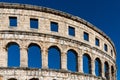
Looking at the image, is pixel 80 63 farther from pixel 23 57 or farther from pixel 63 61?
pixel 23 57

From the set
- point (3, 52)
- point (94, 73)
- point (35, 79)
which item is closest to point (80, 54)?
point (94, 73)

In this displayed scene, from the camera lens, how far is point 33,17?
37812mm

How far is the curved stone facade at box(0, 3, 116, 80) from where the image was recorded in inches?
1404

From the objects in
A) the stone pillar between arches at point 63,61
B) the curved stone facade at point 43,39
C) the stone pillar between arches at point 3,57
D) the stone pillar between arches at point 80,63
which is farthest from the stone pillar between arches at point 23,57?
the stone pillar between arches at point 80,63

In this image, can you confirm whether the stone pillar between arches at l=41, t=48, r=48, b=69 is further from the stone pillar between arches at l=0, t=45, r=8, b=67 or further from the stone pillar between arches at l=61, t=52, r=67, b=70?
the stone pillar between arches at l=0, t=45, r=8, b=67

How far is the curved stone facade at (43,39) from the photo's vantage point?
3566cm

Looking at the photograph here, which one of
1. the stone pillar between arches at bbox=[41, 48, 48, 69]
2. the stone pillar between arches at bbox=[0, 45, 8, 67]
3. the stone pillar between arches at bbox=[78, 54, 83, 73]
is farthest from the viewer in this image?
the stone pillar between arches at bbox=[78, 54, 83, 73]

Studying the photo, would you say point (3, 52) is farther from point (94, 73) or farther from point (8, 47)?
point (94, 73)

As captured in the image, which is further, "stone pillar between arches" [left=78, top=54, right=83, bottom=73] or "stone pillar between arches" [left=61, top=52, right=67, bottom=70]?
"stone pillar between arches" [left=78, top=54, right=83, bottom=73]

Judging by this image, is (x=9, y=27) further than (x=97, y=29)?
No

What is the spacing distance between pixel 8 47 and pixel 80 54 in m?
8.67

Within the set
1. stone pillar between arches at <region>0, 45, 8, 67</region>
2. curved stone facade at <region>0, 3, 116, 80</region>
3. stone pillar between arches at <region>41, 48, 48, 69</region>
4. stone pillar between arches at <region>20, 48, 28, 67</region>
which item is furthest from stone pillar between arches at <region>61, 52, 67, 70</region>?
stone pillar between arches at <region>0, 45, 8, 67</region>

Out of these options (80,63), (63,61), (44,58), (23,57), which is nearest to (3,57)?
(23,57)

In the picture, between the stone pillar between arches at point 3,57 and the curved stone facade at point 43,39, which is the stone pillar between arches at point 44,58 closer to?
the curved stone facade at point 43,39
